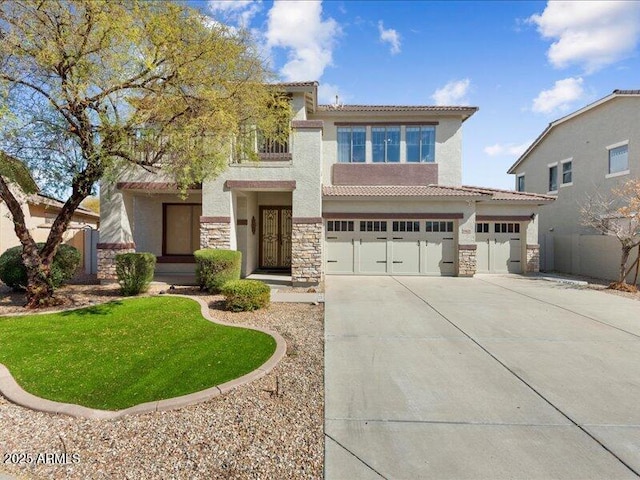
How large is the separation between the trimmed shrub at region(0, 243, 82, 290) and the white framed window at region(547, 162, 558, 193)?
2494cm

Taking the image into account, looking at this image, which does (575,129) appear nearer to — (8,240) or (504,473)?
(504,473)

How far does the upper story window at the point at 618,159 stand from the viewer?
16.9 meters

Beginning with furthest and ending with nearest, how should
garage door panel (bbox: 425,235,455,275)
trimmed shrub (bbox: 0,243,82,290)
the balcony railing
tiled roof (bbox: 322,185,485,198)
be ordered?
garage door panel (bbox: 425,235,455,275) → tiled roof (bbox: 322,185,485,198) → the balcony railing → trimmed shrub (bbox: 0,243,82,290)

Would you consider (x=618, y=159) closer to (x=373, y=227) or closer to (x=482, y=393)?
(x=373, y=227)

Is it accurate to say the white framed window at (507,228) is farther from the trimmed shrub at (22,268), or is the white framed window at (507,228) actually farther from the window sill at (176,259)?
the trimmed shrub at (22,268)

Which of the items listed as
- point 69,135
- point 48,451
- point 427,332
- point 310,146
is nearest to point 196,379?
point 48,451

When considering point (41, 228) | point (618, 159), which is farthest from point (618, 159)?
point (41, 228)

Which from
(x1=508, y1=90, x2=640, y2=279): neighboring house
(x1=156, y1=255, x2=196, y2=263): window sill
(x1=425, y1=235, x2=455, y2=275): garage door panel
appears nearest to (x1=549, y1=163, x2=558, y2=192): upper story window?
(x1=508, y1=90, x2=640, y2=279): neighboring house

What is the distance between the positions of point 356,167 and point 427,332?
38.2 ft

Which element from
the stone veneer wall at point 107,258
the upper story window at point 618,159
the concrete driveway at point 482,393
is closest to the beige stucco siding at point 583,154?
the upper story window at point 618,159

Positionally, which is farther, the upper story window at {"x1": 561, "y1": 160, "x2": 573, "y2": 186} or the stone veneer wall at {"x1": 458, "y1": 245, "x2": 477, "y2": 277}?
the upper story window at {"x1": 561, "y1": 160, "x2": 573, "y2": 186}

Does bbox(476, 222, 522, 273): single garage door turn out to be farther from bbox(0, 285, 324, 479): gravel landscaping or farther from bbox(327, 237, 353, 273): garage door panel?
bbox(0, 285, 324, 479): gravel landscaping

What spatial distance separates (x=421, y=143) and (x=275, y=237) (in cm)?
869

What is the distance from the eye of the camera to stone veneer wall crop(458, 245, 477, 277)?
50.7ft
